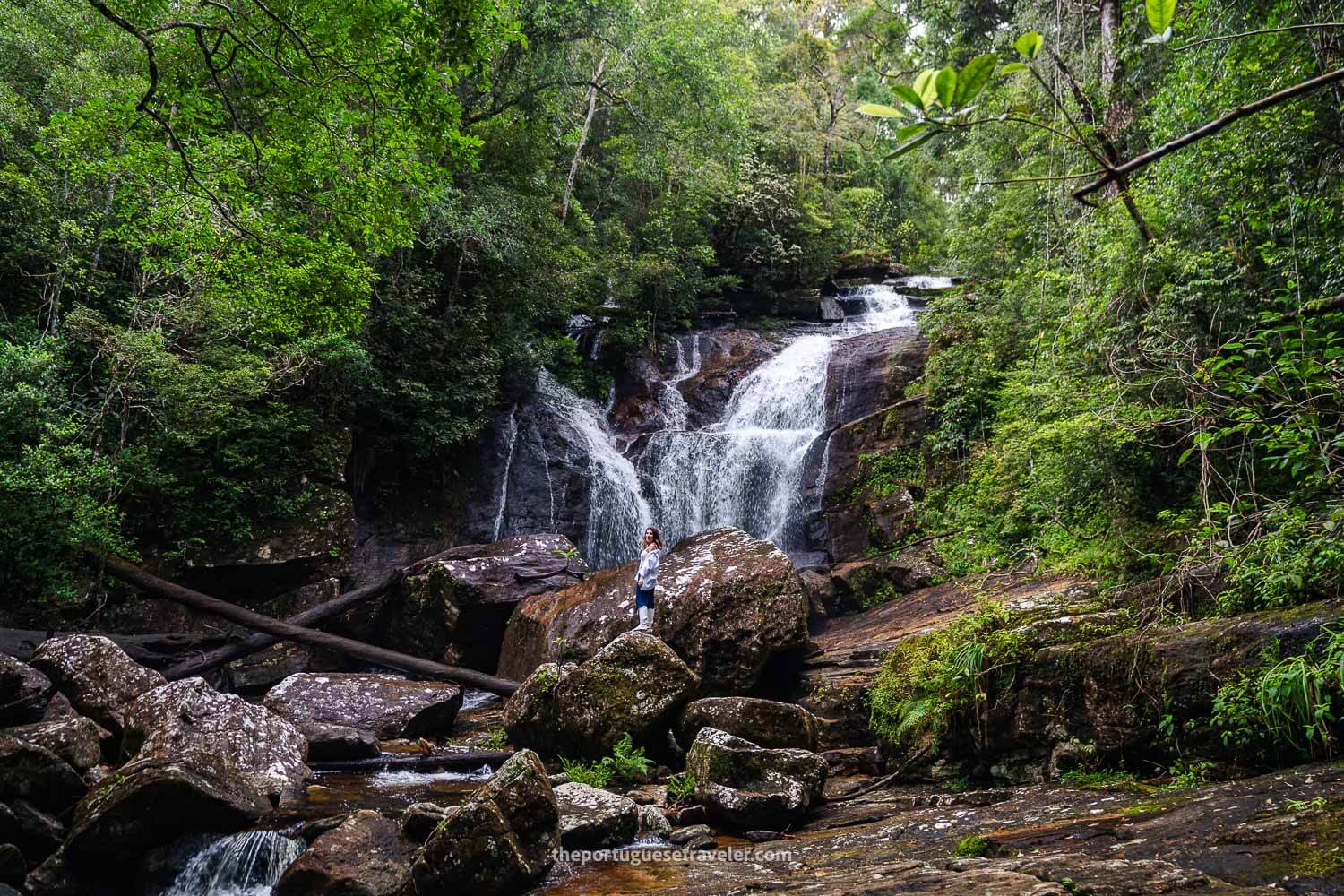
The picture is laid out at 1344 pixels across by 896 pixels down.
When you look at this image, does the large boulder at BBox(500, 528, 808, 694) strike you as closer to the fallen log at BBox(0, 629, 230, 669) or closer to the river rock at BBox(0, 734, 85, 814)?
the fallen log at BBox(0, 629, 230, 669)

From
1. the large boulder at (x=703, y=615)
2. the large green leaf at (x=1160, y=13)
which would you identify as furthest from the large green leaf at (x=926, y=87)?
the large boulder at (x=703, y=615)

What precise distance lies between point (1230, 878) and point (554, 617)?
371 inches

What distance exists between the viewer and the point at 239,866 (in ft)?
18.3

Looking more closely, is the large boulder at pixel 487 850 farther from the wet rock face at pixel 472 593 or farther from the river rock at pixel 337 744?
the wet rock face at pixel 472 593

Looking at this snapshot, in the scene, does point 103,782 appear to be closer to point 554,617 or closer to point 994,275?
point 554,617

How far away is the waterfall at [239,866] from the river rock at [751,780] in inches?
125

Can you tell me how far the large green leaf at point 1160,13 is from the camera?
1464 millimetres

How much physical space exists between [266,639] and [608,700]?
6825 mm

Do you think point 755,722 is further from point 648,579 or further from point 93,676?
point 93,676

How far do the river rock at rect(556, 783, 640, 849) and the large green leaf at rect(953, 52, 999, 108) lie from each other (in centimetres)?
551

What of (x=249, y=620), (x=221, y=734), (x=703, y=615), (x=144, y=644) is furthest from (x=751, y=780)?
(x=144, y=644)

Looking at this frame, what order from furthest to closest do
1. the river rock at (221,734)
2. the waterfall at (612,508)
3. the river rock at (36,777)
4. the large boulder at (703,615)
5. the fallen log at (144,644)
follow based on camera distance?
1. the waterfall at (612,508)
2. the large boulder at (703,615)
3. the fallen log at (144,644)
4. the river rock at (221,734)
5. the river rock at (36,777)

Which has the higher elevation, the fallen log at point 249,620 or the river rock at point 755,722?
the fallen log at point 249,620

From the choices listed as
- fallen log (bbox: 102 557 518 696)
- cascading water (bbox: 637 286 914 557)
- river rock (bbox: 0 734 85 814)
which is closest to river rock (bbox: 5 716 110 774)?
river rock (bbox: 0 734 85 814)
